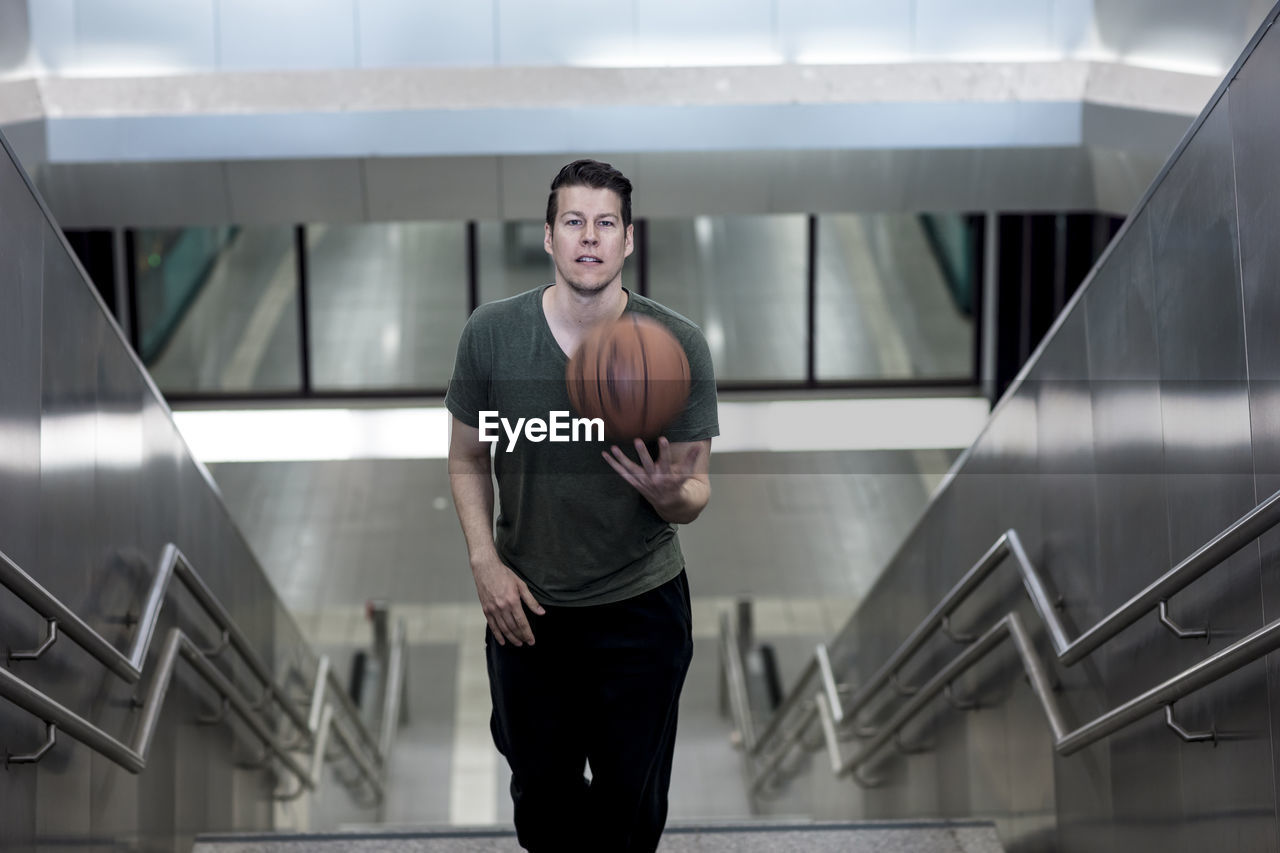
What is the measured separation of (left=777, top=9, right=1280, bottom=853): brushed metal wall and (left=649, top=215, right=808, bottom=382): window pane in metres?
7.55

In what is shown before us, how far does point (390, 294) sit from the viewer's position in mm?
12781

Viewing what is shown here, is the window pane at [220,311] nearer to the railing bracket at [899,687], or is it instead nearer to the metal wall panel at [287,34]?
the metal wall panel at [287,34]

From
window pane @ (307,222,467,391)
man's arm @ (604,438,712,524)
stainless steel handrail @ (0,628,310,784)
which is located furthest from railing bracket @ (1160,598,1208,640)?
window pane @ (307,222,467,391)

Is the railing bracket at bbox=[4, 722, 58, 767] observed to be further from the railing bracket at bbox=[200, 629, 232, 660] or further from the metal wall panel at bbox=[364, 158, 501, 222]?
the metal wall panel at bbox=[364, 158, 501, 222]

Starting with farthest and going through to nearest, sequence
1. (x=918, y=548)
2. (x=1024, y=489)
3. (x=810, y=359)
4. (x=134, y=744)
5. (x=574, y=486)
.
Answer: (x=810, y=359) → (x=918, y=548) → (x=1024, y=489) → (x=134, y=744) → (x=574, y=486)

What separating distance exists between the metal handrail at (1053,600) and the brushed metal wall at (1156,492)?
8 centimetres

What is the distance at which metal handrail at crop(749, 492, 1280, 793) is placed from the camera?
2.74 m

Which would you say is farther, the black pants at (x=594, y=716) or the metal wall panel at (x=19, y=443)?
the metal wall panel at (x=19, y=443)

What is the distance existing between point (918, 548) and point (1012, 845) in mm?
1482

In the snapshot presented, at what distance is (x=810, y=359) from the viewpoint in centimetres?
1270

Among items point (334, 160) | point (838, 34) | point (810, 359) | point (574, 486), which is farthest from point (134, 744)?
point (810, 359)

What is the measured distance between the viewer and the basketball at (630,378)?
2.36m

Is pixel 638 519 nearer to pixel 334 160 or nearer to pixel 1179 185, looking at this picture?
pixel 1179 185

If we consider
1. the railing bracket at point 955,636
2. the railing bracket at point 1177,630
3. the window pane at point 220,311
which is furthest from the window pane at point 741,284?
the railing bracket at point 1177,630
